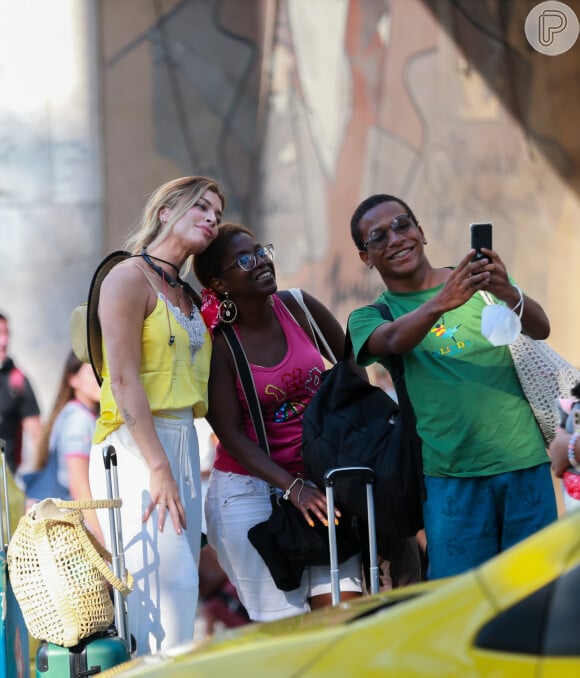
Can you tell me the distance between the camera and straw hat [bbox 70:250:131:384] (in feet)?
15.7

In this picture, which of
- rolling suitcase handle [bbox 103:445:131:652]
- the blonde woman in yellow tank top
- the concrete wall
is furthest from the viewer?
the concrete wall

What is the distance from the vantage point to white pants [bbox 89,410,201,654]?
14.9 ft

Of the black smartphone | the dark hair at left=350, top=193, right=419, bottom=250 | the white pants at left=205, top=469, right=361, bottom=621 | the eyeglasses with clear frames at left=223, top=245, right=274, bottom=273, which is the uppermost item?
the dark hair at left=350, top=193, right=419, bottom=250

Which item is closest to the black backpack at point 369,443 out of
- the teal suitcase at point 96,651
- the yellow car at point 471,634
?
the teal suitcase at point 96,651

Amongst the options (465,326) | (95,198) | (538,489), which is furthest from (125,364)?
(95,198)

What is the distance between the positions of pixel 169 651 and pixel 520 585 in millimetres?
1138

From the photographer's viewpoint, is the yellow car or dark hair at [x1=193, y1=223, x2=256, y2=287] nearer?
the yellow car

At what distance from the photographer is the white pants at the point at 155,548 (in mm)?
4547

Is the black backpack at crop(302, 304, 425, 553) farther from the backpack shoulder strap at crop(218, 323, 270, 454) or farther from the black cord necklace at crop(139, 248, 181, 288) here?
the black cord necklace at crop(139, 248, 181, 288)

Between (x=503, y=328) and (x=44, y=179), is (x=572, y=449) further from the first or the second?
(x=44, y=179)

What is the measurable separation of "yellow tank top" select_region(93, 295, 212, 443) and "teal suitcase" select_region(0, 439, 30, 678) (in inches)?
23.0

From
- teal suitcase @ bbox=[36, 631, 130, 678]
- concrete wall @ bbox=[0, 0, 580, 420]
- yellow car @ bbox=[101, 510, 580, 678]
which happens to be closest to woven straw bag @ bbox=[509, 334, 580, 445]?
yellow car @ bbox=[101, 510, 580, 678]

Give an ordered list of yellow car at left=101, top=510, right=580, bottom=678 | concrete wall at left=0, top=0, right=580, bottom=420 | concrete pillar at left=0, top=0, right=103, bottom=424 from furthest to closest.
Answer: concrete pillar at left=0, top=0, right=103, bottom=424
concrete wall at left=0, top=0, right=580, bottom=420
yellow car at left=101, top=510, right=580, bottom=678

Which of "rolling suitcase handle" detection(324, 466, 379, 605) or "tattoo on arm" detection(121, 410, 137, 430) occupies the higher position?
"tattoo on arm" detection(121, 410, 137, 430)
